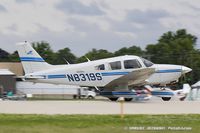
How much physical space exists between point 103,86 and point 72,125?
51.7ft

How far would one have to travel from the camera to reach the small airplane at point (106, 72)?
29.9 m

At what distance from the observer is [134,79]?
30.1 meters

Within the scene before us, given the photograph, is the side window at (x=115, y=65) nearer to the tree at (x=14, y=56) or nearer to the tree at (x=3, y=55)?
the tree at (x=14, y=56)

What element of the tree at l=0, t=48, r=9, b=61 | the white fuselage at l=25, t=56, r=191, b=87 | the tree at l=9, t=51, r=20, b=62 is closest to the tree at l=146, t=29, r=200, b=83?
the tree at l=9, t=51, r=20, b=62

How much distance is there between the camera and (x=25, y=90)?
2303 inches

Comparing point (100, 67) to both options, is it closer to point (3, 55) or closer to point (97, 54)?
point (97, 54)

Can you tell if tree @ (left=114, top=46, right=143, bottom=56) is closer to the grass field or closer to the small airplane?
the small airplane

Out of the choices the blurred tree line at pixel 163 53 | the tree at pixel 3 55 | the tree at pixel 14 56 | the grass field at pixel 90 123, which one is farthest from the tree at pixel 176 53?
the grass field at pixel 90 123

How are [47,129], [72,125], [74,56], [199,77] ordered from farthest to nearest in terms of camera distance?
1. [74,56]
2. [199,77]
3. [72,125]
4. [47,129]

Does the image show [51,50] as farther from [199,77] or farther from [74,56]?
[199,77]

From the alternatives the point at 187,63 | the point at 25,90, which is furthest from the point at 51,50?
the point at 25,90

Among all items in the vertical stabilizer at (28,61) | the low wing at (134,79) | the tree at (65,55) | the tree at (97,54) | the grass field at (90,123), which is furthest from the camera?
the tree at (65,55)

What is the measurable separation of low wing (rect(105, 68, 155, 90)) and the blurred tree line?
25757mm

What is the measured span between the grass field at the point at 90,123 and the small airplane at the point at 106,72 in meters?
11.4
